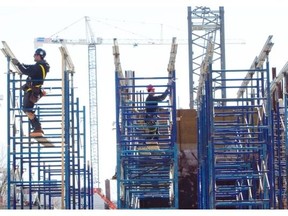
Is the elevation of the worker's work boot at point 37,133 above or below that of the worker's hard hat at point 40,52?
below

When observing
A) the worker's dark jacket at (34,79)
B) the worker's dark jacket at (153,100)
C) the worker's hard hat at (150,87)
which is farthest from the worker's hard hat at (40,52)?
the worker's dark jacket at (153,100)

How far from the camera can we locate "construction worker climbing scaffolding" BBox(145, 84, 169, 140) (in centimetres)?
1758

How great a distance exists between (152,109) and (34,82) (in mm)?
2986

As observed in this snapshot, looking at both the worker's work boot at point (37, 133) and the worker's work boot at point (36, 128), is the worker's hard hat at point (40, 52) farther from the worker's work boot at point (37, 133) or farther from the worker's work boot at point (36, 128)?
the worker's work boot at point (37, 133)

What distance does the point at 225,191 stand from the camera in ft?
65.4

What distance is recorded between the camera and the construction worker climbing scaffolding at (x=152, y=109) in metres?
17.6

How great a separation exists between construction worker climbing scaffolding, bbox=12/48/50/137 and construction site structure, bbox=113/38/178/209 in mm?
1616

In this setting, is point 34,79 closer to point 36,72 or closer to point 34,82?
point 34,82

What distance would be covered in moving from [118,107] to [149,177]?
10.2ft

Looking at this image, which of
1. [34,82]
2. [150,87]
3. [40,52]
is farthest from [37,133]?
[150,87]

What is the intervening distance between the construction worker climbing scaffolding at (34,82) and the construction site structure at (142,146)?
162 cm

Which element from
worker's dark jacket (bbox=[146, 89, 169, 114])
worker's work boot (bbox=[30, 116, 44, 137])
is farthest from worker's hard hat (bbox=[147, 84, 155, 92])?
worker's work boot (bbox=[30, 116, 44, 137])

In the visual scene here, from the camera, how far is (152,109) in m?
18.6

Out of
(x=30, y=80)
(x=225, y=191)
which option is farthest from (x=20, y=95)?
(x=225, y=191)
